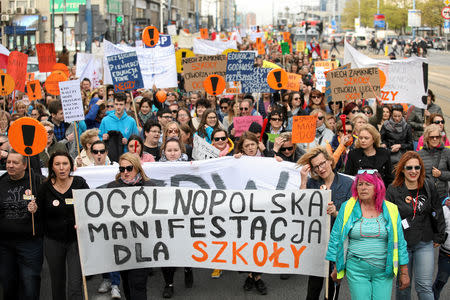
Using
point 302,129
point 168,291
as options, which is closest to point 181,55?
point 302,129

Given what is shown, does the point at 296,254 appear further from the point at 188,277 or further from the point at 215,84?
the point at 215,84

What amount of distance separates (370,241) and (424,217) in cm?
82

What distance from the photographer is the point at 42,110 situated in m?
11.0

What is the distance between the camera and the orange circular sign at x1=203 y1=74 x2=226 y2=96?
10.5m

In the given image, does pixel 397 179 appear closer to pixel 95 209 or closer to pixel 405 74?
pixel 95 209

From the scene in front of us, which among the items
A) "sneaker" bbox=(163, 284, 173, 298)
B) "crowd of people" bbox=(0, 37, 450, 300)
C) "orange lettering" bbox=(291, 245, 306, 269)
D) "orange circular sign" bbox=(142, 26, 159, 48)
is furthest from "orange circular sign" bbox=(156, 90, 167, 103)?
"orange lettering" bbox=(291, 245, 306, 269)

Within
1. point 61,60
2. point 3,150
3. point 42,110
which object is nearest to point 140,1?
point 61,60

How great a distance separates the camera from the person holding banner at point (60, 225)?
531cm

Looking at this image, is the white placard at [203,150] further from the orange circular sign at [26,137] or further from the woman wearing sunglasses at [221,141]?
the orange circular sign at [26,137]

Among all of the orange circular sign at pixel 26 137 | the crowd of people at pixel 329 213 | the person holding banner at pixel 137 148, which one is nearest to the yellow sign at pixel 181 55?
the crowd of people at pixel 329 213

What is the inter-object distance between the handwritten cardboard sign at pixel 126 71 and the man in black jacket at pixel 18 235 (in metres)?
5.24

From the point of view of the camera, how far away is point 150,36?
13.9 metres

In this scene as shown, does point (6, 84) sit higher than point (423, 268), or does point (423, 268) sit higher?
point (6, 84)

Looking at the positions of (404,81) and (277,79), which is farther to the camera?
(404,81)
